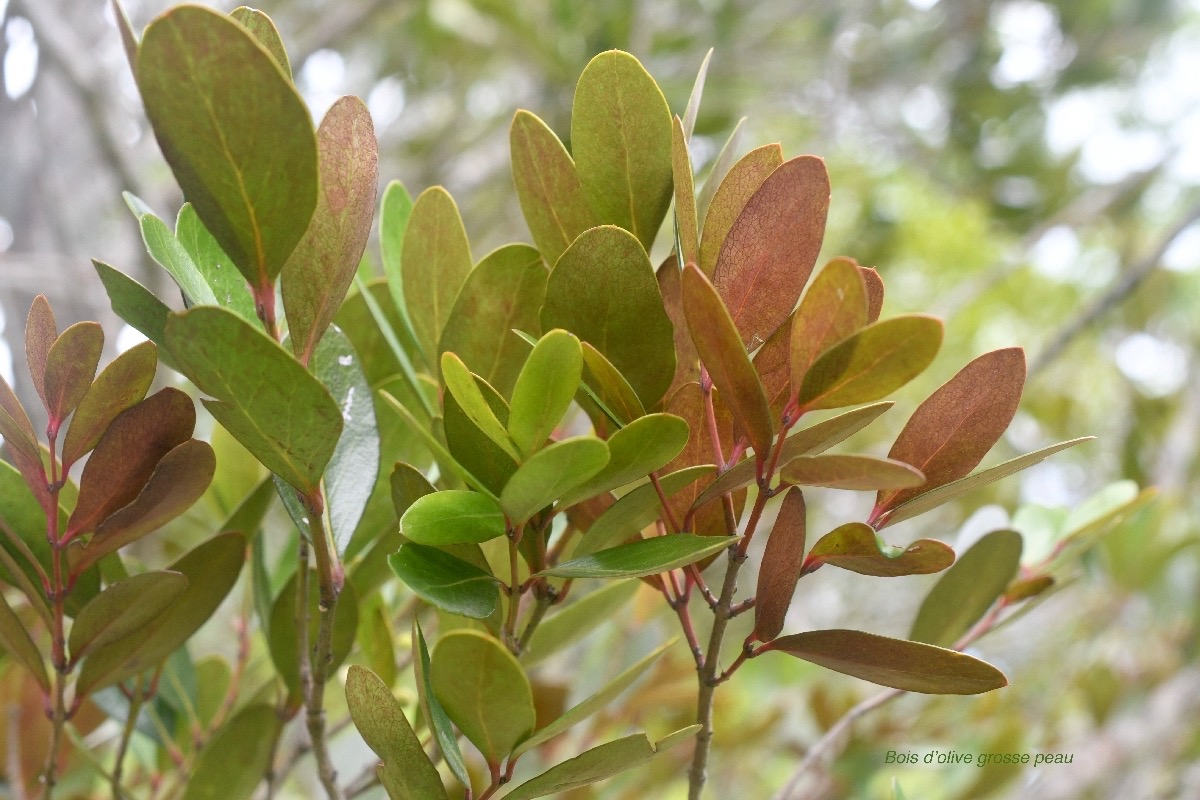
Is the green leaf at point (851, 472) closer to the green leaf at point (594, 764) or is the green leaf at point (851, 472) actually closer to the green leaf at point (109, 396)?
the green leaf at point (594, 764)

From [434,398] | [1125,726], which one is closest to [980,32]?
[1125,726]

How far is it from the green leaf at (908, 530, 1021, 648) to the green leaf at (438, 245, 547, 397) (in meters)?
0.25

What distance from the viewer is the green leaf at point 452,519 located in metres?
0.28

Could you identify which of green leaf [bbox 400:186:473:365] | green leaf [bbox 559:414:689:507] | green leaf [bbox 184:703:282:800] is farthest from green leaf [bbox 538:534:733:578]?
green leaf [bbox 184:703:282:800]

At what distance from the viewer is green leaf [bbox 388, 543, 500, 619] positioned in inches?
11.4

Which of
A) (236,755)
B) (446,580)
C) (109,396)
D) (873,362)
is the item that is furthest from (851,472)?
(236,755)

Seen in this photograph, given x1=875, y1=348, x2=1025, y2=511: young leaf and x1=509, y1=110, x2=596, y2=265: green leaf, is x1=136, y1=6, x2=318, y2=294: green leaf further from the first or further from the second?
x1=875, y1=348, x2=1025, y2=511: young leaf

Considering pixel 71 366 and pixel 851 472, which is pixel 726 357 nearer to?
pixel 851 472

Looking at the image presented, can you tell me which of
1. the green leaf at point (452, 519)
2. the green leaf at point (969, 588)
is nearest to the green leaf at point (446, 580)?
the green leaf at point (452, 519)

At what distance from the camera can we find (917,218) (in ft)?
6.46

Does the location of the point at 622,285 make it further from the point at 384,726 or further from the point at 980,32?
the point at 980,32

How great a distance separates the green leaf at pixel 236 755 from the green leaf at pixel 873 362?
12.8 inches

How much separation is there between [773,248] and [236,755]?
1.17 feet

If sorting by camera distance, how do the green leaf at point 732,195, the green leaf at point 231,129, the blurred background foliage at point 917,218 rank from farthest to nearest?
the blurred background foliage at point 917,218
the green leaf at point 732,195
the green leaf at point 231,129
